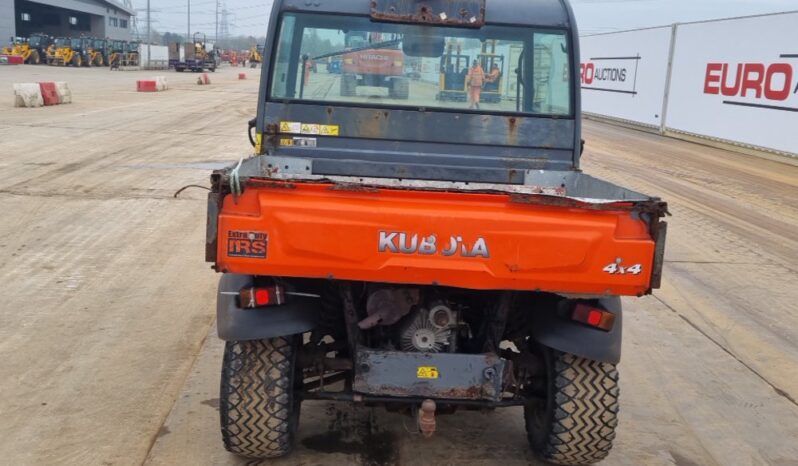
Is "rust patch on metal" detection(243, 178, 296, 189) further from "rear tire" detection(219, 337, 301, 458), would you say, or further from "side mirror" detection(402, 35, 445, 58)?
"side mirror" detection(402, 35, 445, 58)

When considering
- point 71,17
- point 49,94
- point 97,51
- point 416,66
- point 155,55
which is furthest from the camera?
point 71,17

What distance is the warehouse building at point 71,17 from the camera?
259 feet

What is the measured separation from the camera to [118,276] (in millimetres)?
7262

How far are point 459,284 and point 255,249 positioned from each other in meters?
0.87

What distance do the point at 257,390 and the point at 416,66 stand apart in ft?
7.84

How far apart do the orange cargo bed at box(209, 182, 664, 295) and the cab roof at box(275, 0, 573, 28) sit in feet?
6.82

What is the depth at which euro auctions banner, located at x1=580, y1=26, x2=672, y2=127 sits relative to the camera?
27.2 meters

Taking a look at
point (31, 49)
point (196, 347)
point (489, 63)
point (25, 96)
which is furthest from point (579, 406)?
point (31, 49)

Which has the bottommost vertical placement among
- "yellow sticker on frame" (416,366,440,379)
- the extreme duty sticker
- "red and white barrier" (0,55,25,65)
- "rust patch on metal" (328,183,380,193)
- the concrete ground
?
the concrete ground

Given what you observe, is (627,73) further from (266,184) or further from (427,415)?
(266,184)

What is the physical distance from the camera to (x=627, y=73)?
100ft

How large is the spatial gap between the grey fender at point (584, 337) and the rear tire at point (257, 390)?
1240 millimetres

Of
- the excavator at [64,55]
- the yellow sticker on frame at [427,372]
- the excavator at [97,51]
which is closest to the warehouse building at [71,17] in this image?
the excavator at [97,51]

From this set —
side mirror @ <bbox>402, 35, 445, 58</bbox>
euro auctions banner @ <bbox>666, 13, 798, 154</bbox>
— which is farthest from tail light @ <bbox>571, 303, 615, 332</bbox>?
euro auctions banner @ <bbox>666, 13, 798, 154</bbox>
